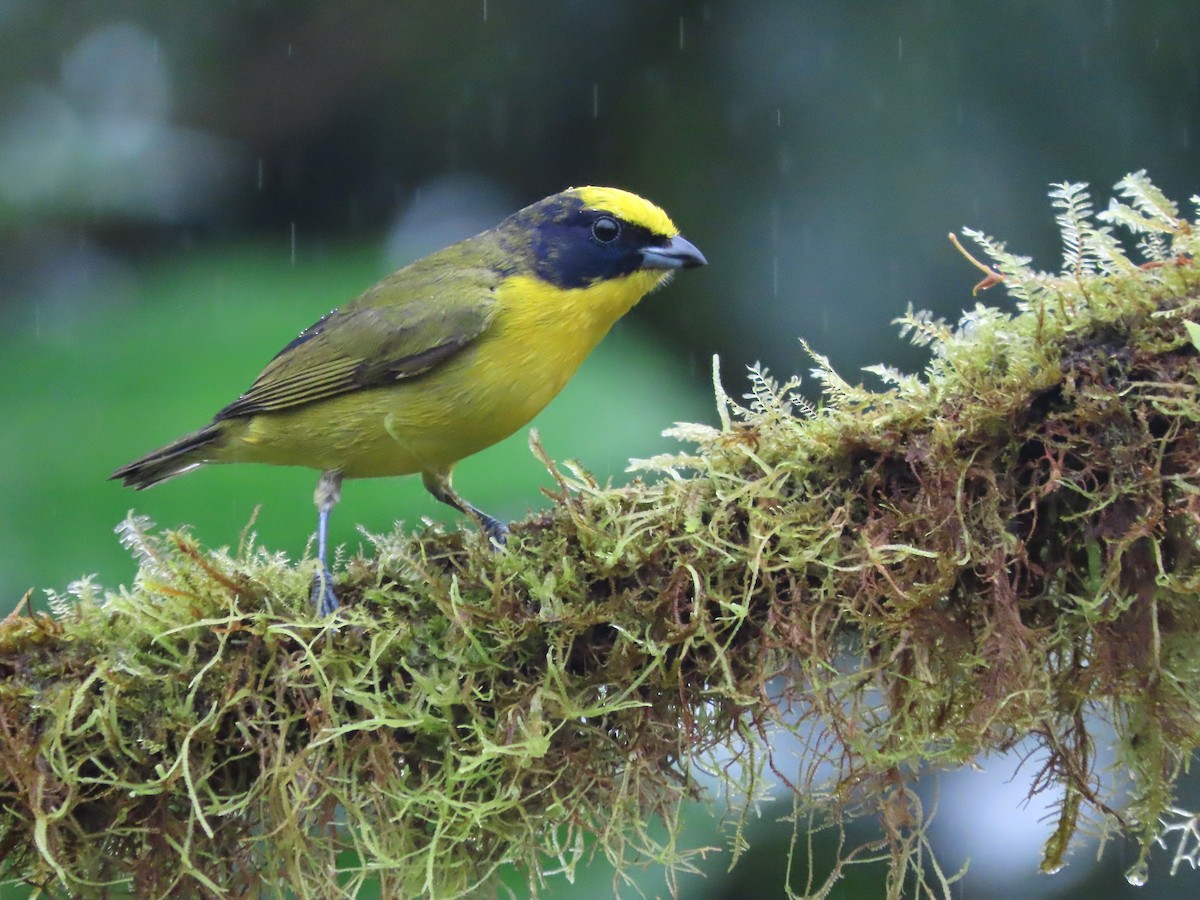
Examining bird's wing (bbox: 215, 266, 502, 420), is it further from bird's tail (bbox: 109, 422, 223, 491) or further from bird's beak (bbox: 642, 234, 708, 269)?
bird's beak (bbox: 642, 234, 708, 269)

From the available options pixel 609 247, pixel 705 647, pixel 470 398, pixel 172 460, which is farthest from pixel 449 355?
pixel 705 647

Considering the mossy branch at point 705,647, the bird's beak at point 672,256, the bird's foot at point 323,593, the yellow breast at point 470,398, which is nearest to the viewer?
the mossy branch at point 705,647

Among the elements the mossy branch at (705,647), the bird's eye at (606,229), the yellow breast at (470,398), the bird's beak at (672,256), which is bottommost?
the mossy branch at (705,647)

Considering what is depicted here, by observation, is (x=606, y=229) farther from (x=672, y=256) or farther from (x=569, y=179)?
(x=569, y=179)

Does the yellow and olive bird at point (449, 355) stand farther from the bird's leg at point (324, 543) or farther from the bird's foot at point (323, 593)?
the bird's foot at point (323, 593)

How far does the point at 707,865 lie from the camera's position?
4473 millimetres

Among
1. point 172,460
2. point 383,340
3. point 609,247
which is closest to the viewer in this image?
point 383,340

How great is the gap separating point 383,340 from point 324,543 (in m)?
0.71

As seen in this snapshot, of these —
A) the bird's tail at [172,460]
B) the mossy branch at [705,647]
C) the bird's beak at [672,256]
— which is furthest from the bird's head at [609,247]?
the mossy branch at [705,647]

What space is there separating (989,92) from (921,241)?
0.61m

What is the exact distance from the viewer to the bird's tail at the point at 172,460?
3666mm

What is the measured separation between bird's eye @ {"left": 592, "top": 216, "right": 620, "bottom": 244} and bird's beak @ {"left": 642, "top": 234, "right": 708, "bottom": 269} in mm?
93

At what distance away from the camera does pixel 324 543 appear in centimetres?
291

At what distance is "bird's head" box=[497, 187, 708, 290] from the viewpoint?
350 centimetres
